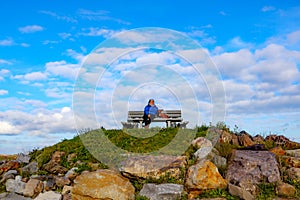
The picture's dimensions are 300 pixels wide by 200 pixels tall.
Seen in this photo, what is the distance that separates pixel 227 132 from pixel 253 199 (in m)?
3.97

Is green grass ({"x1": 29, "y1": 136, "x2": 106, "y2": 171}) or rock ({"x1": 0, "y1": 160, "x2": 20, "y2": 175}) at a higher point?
green grass ({"x1": 29, "y1": 136, "x2": 106, "y2": 171})

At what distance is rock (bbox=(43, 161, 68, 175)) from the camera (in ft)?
39.0

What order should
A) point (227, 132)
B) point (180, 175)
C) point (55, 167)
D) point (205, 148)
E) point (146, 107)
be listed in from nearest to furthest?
point (180, 175)
point (205, 148)
point (55, 167)
point (227, 132)
point (146, 107)

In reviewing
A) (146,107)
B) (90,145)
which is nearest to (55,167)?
(90,145)

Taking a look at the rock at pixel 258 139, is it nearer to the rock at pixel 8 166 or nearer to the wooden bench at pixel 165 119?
the wooden bench at pixel 165 119

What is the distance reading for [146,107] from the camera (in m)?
16.4

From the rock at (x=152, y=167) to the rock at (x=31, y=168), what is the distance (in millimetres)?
3683

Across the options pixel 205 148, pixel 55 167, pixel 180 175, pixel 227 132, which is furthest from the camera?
pixel 227 132

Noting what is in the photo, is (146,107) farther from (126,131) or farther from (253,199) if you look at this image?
(253,199)

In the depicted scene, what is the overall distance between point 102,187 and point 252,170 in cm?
396

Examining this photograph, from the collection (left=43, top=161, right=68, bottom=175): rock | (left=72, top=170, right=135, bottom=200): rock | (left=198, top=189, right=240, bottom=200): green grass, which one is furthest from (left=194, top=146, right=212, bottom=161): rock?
(left=43, top=161, right=68, bottom=175): rock

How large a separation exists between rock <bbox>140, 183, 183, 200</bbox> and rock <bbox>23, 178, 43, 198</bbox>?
11.5ft

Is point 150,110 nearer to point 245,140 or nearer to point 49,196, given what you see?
point 245,140

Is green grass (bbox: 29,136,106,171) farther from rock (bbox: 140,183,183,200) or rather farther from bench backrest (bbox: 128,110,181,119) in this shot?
bench backrest (bbox: 128,110,181,119)
